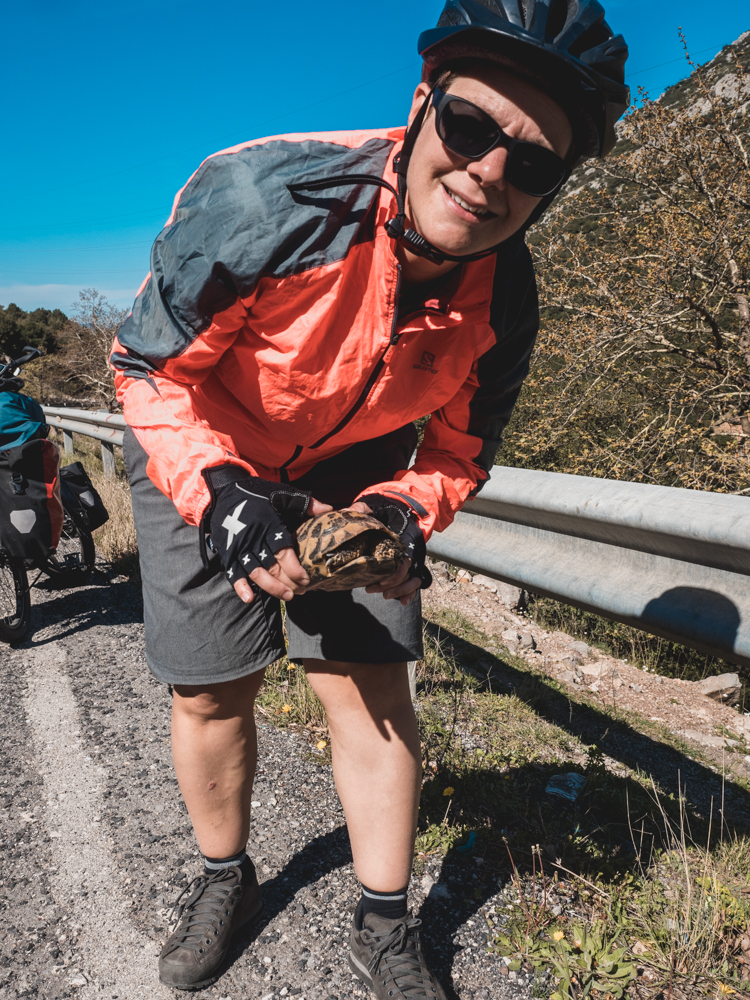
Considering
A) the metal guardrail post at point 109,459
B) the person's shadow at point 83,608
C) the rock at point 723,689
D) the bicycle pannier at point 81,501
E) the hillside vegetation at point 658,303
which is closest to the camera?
the person's shadow at point 83,608

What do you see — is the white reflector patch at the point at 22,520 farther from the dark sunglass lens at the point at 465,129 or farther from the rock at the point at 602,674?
the rock at the point at 602,674

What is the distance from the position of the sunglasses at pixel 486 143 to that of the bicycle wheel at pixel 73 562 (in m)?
3.90

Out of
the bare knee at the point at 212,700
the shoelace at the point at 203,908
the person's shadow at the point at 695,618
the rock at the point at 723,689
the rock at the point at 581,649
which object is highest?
the person's shadow at the point at 695,618

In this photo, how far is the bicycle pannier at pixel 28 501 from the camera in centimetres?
A: 396

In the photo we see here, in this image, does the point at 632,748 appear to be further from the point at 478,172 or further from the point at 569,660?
the point at 478,172

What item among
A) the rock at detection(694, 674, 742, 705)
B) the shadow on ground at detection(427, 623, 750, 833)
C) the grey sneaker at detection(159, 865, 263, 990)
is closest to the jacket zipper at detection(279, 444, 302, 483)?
the grey sneaker at detection(159, 865, 263, 990)

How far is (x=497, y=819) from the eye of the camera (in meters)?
2.25

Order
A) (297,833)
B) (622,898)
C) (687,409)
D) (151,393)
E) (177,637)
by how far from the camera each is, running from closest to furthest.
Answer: (151,393), (177,637), (622,898), (297,833), (687,409)

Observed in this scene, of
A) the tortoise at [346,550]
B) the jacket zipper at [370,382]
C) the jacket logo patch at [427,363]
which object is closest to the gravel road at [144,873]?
the tortoise at [346,550]

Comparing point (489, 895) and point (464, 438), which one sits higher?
point (464, 438)

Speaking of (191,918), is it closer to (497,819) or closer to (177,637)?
(177,637)

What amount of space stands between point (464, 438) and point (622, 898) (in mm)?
1373

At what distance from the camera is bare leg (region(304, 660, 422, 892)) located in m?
1.79

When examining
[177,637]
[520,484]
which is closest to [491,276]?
[520,484]
